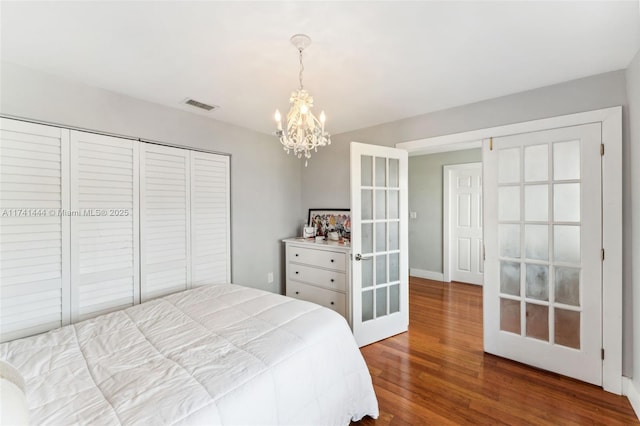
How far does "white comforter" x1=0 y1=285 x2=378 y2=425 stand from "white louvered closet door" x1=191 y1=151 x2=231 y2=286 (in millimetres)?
897

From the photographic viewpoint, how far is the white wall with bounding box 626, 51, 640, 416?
5.75 ft

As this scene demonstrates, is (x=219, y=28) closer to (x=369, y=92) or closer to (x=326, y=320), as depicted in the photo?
(x=369, y=92)

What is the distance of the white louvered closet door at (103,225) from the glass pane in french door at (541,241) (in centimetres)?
330

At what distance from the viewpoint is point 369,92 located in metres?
2.31

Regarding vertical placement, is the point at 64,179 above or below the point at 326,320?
above

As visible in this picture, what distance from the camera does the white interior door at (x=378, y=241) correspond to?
8.59 feet

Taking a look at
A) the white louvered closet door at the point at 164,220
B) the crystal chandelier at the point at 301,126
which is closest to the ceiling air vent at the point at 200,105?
the white louvered closet door at the point at 164,220

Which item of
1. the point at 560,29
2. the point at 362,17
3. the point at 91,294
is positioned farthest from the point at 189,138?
the point at 560,29

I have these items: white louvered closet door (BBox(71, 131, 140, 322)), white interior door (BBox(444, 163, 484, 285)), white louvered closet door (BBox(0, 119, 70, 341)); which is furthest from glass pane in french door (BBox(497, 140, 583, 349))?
white louvered closet door (BBox(0, 119, 70, 341))

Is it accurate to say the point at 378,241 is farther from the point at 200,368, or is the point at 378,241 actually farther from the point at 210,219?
the point at 200,368

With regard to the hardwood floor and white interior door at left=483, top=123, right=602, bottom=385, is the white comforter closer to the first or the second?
the hardwood floor

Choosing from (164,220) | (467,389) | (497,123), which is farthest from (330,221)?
(467,389)

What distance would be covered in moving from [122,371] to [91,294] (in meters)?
1.32

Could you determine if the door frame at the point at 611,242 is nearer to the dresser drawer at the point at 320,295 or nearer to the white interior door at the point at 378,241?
the white interior door at the point at 378,241
